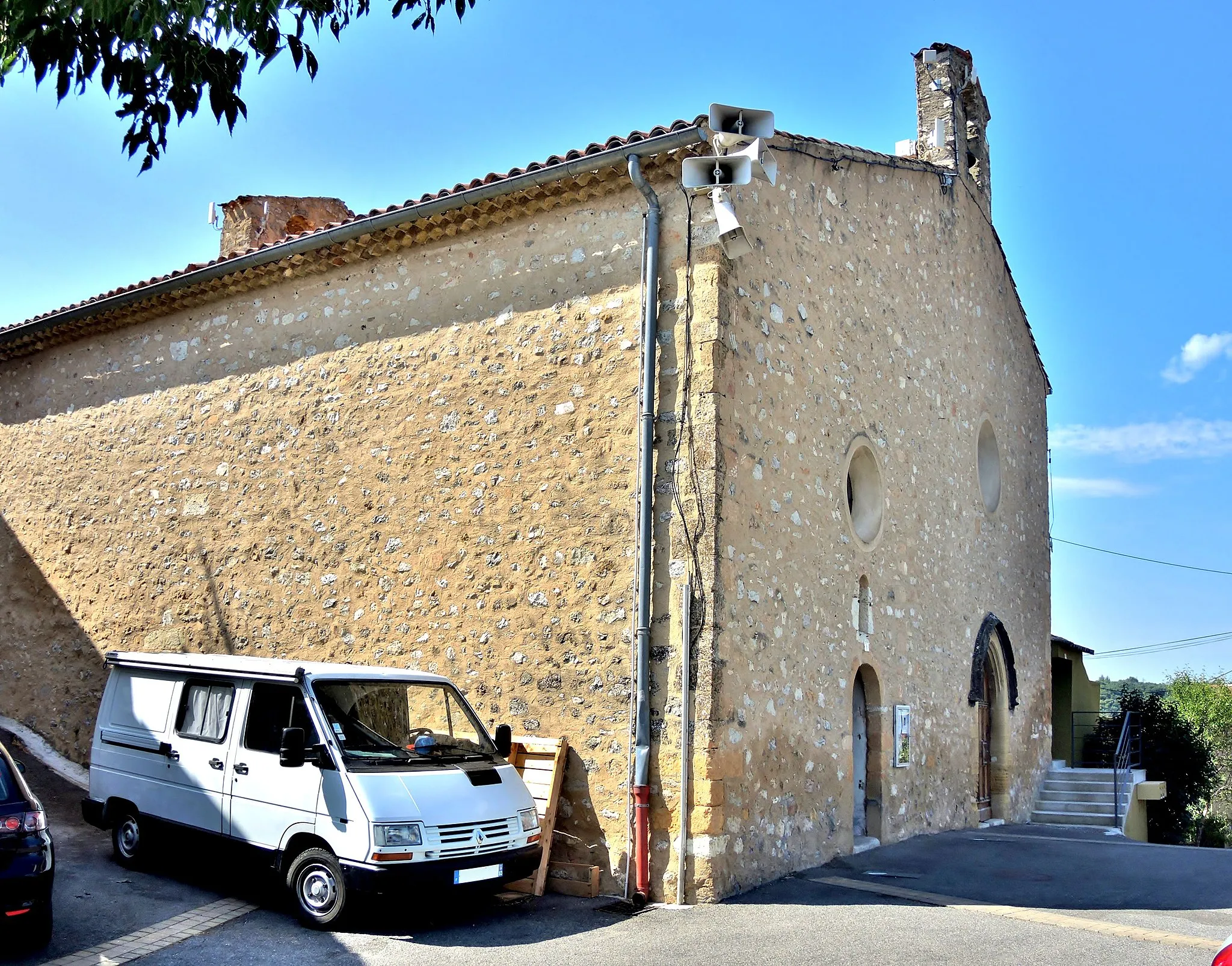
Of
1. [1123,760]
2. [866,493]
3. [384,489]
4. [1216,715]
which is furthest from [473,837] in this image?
[1216,715]

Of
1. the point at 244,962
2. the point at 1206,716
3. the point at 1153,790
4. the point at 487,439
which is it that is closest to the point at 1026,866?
the point at 487,439

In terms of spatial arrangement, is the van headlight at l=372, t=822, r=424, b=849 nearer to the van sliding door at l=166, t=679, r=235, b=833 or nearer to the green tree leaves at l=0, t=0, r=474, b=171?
the van sliding door at l=166, t=679, r=235, b=833

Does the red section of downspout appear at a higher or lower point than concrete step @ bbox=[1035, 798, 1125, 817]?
higher

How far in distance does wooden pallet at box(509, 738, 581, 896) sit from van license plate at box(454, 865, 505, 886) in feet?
2.49

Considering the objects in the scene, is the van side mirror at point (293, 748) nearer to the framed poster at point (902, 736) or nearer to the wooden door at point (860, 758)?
the wooden door at point (860, 758)

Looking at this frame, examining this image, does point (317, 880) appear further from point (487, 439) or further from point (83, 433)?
point (83, 433)

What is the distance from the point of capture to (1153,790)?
658 inches

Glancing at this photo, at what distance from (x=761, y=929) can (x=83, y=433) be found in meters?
10.0

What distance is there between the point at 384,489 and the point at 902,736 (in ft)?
19.1

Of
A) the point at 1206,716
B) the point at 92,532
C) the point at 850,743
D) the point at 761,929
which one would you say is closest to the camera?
the point at 761,929

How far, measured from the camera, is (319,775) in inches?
274

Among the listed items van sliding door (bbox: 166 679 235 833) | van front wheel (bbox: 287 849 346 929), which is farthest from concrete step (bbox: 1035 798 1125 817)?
van sliding door (bbox: 166 679 235 833)

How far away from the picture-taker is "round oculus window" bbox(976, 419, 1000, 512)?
50.5 feet

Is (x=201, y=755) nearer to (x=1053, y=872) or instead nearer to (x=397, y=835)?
(x=397, y=835)
